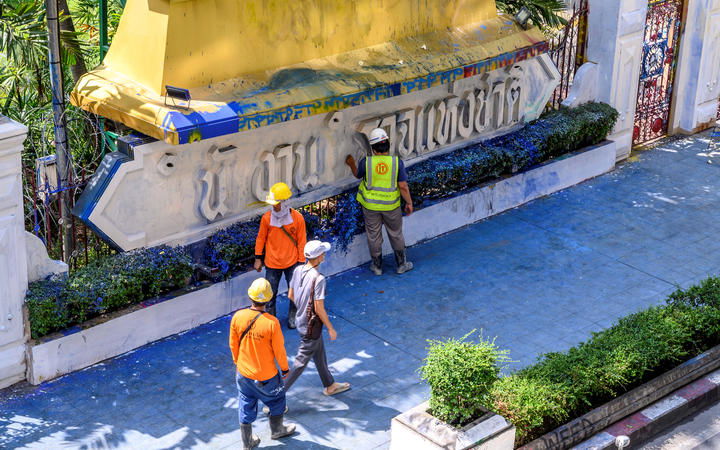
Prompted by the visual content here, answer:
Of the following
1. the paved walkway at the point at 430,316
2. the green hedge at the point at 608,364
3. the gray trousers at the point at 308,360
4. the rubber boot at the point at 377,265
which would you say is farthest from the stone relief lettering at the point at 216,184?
the green hedge at the point at 608,364

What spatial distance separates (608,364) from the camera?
9.13 metres

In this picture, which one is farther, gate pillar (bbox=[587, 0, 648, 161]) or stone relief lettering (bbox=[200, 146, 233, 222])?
gate pillar (bbox=[587, 0, 648, 161])

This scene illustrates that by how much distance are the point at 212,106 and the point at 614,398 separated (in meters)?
4.91

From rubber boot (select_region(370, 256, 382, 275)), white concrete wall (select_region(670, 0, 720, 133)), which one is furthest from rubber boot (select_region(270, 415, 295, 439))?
white concrete wall (select_region(670, 0, 720, 133))

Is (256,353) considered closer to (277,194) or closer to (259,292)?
(259,292)

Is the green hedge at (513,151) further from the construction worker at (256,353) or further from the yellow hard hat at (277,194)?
the construction worker at (256,353)

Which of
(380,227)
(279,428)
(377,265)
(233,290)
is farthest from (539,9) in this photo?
(279,428)

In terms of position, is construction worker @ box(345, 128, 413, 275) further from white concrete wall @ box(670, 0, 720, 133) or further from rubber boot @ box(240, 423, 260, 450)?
white concrete wall @ box(670, 0, 720, 133)

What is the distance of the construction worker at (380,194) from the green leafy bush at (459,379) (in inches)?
156

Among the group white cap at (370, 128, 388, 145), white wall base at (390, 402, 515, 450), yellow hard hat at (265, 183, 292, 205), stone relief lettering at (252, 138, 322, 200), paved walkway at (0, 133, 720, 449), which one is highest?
white cap at (370, 128, 388, 145)

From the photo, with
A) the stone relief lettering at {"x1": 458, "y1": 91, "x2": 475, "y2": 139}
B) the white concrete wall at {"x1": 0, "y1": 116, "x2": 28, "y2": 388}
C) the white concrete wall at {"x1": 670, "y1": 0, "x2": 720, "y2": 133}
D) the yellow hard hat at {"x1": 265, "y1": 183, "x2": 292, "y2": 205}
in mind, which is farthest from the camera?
the white concrete wall at {"x1": 670, "y1": 0, "x2": 720, "y2": 133}

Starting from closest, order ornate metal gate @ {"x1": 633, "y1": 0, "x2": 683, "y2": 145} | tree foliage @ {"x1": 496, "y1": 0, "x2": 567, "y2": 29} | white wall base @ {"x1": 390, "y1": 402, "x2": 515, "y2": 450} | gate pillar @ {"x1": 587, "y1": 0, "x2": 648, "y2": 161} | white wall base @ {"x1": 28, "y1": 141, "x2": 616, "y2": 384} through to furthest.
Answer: white wall base @ {"x1": 390, "y1": 402, "x2": 515, "y2": 450}
white wall base @ {"x1": 28, "y1": 141, "x2": 616, "y2": 384}
tree foliage @ {"x1": 496, "y1": 0, "x2": 567, "y2": 29}
gate pillar @ {"x1": 587, "y1": 0, "x2": 648, "y2": 161}
ornate metal gate @ {"x1": 633, "y1": 0, "x2": 683, "y2": 145}

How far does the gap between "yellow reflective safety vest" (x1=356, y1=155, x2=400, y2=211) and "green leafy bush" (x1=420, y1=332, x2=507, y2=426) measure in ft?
13.0

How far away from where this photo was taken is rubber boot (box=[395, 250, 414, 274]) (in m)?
12.2
